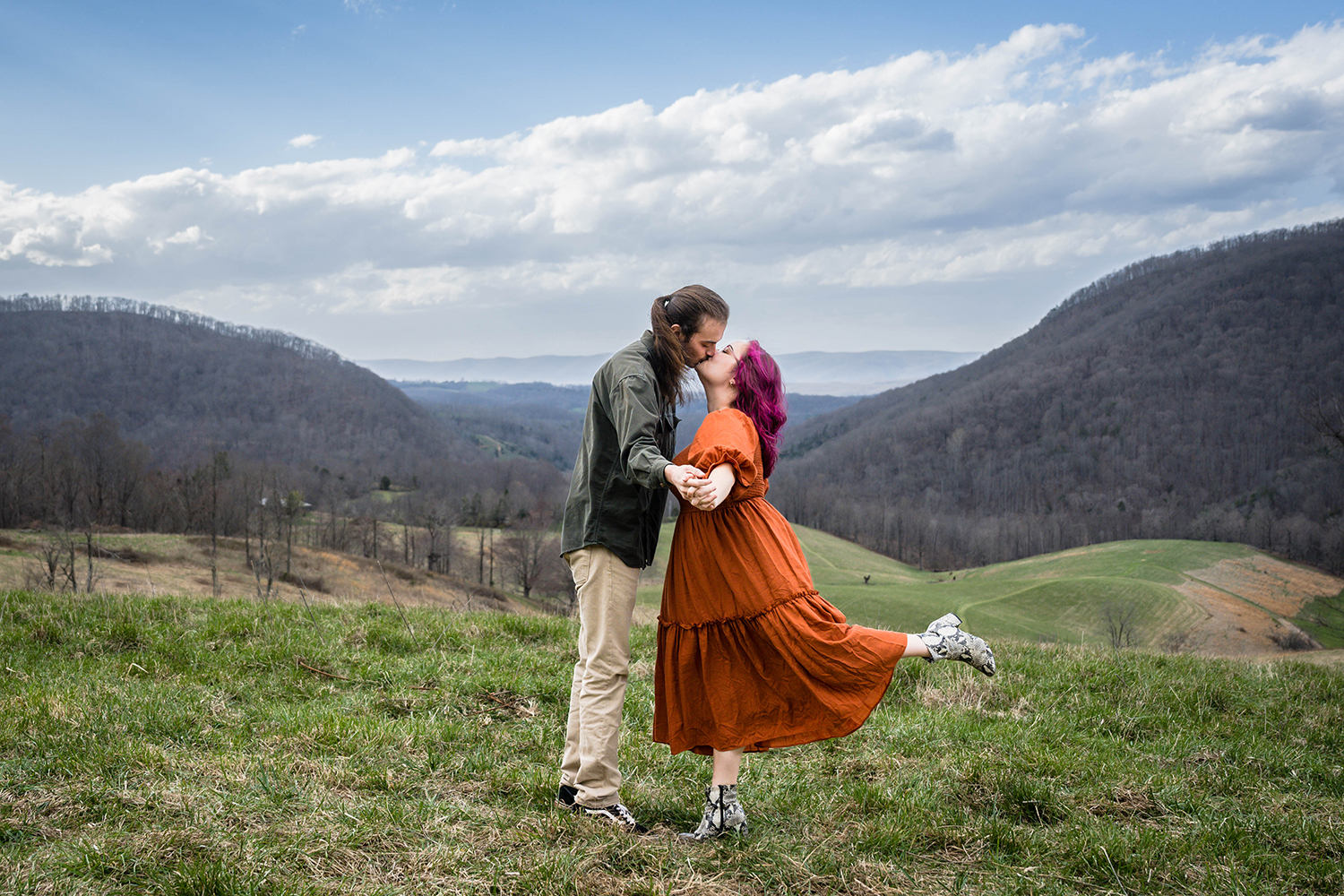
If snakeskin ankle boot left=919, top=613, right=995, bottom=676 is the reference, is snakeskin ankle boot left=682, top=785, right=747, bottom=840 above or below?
below

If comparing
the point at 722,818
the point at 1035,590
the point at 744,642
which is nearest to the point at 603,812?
the point at 722,818

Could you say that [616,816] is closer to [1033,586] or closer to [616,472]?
[616,472]

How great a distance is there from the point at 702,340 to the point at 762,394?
0.45 meters

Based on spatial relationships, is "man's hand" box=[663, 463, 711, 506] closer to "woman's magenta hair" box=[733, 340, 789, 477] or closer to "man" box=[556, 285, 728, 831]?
"man" box=[556, 285, 728, 831]

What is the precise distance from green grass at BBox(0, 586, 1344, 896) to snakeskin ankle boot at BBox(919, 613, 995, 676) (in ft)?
2.71

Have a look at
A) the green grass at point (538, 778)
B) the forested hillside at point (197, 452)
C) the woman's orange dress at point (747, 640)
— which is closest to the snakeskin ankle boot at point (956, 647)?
the woman's orange dress at point (747, 640)

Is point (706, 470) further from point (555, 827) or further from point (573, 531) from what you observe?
point (555, 827)

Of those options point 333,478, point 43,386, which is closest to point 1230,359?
point 333,478

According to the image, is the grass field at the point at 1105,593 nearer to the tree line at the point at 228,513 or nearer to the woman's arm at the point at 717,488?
the tree line at the point at 228,513

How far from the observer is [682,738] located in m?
4.05

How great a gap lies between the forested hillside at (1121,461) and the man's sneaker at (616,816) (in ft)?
390

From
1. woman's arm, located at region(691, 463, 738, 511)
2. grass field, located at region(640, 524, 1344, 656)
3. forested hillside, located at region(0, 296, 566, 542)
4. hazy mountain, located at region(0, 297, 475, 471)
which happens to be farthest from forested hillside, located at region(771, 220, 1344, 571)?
woman's arm, located at region(691, 463, 738, 511)

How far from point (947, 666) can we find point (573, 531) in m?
4.84

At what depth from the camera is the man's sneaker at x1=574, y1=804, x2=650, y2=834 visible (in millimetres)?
3824
